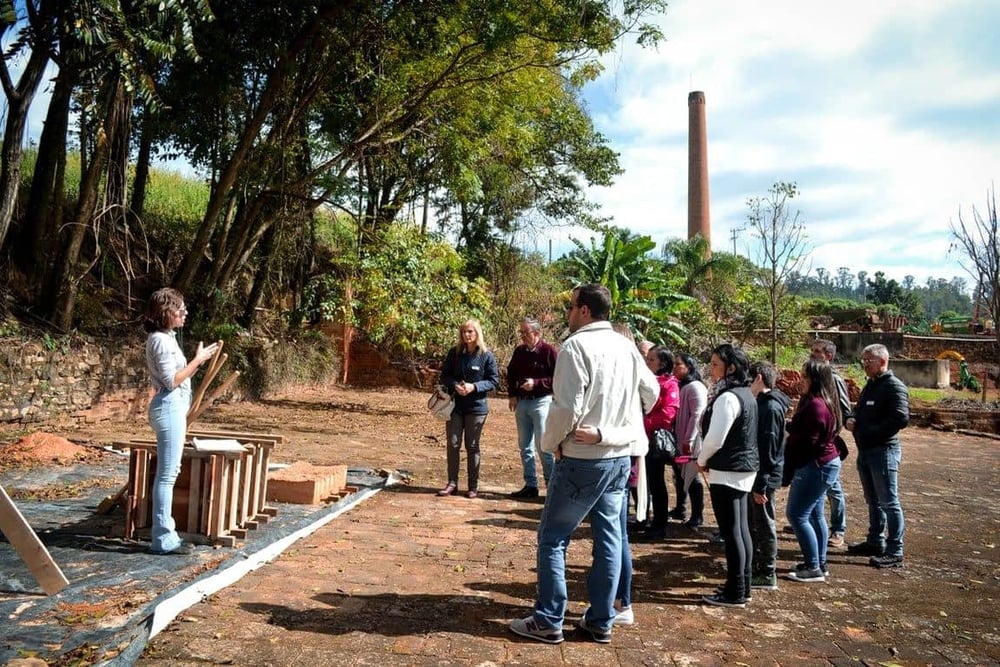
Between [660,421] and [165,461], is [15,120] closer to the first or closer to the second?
[165,461]

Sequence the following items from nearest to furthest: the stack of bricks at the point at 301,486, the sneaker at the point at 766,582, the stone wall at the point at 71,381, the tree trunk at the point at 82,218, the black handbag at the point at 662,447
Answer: the sneaker at the point at 766,582 → the black handbag at the point at 662,447 → the stack of bricks at the point at 301,486 → the stone wall at the point at 71,381 → the tree trunk at the point at 82,218

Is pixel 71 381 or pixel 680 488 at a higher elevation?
pixel 71 381

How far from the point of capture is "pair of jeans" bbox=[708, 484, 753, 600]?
4387 millimetres

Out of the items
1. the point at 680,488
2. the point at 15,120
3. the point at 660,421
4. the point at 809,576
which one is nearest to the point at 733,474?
the point at 809,576

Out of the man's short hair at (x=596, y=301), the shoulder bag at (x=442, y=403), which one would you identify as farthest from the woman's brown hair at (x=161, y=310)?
the shoulder bag at (x=442, y=403)

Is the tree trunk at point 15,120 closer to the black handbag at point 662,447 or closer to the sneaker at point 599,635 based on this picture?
the black handbag at point 662,447

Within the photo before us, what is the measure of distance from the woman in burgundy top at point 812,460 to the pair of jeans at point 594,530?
1.94m

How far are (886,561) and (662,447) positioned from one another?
1.79m

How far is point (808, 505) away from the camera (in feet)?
16.8

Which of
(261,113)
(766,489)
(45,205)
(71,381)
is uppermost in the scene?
(261,113)

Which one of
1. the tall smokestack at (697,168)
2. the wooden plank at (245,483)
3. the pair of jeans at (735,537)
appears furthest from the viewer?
the tall smokestack at (697,168)

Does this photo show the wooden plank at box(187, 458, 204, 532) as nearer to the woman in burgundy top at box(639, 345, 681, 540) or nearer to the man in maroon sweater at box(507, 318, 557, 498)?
the man in maroon sweater at box(507, 318, 557, 498)

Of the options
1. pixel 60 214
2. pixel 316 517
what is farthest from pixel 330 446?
pixel 60 214

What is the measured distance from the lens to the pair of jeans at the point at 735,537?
4.39 metres
